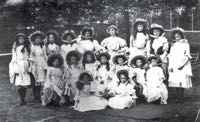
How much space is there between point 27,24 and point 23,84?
10.8 ft

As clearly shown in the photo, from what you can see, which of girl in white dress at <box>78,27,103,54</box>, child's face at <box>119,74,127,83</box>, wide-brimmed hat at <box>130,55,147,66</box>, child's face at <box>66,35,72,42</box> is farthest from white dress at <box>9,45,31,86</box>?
wide-brimmed hat at <box>130,55,147,66</box>

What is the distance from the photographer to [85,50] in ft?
20.1

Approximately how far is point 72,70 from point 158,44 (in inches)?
65.1

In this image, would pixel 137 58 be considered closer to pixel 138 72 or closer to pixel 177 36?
pixel 138 72

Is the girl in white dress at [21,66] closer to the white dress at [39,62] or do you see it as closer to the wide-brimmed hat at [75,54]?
the white dress at [39,62]

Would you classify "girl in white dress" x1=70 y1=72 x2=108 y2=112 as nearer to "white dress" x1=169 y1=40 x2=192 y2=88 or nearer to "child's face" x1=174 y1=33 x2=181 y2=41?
"white dress" x1=169 y1=40 x2=192 y2=88

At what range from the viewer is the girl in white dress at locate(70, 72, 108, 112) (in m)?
4.99

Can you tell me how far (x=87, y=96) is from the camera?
204 inches

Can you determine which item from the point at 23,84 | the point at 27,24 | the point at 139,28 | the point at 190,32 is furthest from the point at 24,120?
the point at 190,32

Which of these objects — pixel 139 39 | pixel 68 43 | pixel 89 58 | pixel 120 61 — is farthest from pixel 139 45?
pixel 68 43

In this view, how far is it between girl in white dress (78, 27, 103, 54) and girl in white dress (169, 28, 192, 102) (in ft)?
4.91

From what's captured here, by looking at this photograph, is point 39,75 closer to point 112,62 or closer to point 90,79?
point 90,79

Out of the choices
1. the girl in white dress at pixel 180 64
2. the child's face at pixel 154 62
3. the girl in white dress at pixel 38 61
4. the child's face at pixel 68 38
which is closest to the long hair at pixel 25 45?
the girl in white dress at pixel 38 61

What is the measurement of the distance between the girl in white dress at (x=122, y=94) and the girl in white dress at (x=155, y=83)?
33cm
